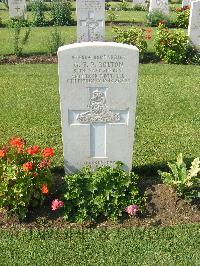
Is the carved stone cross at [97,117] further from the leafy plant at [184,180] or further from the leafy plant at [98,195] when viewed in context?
the leafy plant at [184,180]

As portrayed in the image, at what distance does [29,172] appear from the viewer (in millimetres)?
4738

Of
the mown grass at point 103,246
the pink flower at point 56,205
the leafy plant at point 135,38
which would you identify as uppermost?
the leafy plant at point 135,38

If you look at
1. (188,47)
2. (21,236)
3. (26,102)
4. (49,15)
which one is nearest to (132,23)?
(49,15)

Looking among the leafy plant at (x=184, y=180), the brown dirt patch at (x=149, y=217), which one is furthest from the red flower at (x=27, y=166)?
the leafy plant at (x=184, y=180)

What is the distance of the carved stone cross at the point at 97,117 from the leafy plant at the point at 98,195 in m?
0.49

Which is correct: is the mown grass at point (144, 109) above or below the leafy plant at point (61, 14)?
below

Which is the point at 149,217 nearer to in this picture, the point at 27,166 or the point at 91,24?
the point at 27,166

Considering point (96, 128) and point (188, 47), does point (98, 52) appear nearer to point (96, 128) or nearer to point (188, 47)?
point (96, 128)

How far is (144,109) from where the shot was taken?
8.38 metres

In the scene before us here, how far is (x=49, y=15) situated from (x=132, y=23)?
4.03 m

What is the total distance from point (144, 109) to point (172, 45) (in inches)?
153

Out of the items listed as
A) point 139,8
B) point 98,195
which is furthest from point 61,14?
point 98,195

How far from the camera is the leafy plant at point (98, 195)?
4.88m

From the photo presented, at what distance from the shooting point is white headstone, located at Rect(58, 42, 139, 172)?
4.69 meters
